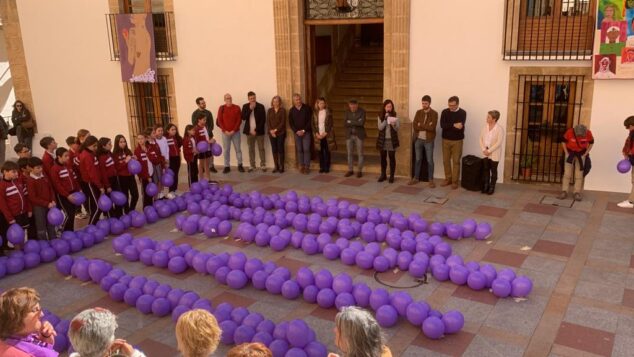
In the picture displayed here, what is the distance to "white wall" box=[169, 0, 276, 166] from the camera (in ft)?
37.5

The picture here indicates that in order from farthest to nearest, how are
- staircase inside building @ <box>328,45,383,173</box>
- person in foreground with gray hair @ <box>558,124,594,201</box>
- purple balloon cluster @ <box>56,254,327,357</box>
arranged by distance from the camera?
staircase inside building @ <box>328,45,383,173</box> → person in foreground with gray hair @ <box>558,124,594,201</box> → purple balloon cluster @ <box>56,254,327,357</box>

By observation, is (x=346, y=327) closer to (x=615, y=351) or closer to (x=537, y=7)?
(x=615, y=351)

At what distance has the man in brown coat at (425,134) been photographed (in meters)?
9.85

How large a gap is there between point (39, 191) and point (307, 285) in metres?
4.07

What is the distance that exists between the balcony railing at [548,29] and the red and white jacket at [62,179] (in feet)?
23.5

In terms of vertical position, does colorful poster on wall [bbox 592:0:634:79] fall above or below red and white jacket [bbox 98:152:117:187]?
above

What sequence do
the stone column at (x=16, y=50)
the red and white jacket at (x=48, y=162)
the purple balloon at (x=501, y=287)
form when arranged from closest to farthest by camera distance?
the purple balloon at (x=501, y=287)
the red and white jacket at (x=48, y=162)
the stone column at (x=16, y=50)

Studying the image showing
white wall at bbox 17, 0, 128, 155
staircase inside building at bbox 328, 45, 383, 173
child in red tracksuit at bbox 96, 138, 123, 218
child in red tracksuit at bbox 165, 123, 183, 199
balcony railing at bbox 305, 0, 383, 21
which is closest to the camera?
child in red tracksuit at bbox 96, 138, 123, 218

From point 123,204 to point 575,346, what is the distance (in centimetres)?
663

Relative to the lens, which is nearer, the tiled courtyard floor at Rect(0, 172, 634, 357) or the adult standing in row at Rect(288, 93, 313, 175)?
the tiled courtyard floor at Rect(0, 172, 634, 357)

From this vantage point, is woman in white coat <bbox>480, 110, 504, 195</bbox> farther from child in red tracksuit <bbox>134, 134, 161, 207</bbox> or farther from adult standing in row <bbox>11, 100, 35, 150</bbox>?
adult standing in row <bbox>11, 100, 35, 150</bbox>

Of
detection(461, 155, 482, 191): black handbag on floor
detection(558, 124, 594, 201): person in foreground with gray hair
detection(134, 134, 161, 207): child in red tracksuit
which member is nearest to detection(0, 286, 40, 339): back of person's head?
detection(134, 134, 161, 207): child in red tracksuit

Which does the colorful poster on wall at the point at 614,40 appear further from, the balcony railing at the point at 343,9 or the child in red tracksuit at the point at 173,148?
the child in red tracksuit at the point at 173,148

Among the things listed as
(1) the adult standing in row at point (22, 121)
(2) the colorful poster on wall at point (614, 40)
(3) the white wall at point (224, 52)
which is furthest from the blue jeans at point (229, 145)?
(2) the colorful poster on wall at point (614, 40)
